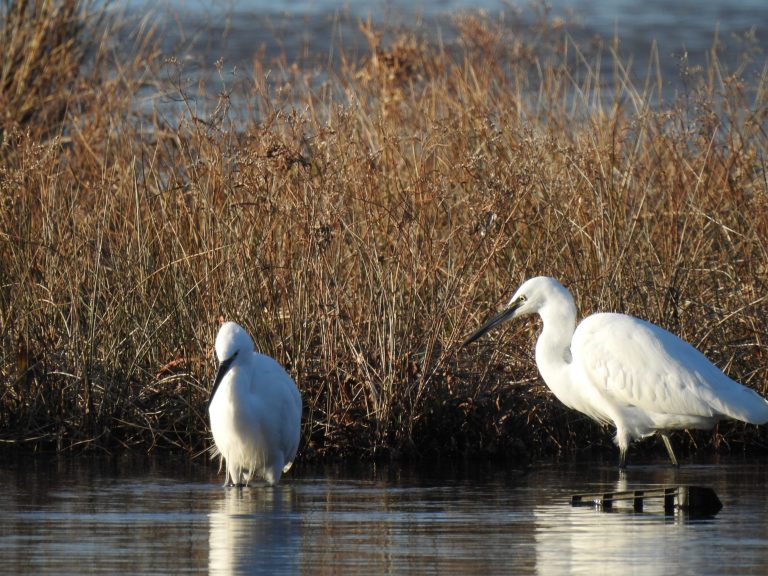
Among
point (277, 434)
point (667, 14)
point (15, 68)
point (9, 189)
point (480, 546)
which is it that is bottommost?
point (480, 546)

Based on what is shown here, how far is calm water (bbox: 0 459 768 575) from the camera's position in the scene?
16.5ft

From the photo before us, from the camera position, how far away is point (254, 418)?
695 centimetres

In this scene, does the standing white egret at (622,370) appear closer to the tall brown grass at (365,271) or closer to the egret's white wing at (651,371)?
the egret's white wing at (651,371)

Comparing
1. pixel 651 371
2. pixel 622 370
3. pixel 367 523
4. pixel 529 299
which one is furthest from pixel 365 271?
pixel 367 523

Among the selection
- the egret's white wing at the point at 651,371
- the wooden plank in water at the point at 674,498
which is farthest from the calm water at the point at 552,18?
the wooden plank in water at the point at 674,498

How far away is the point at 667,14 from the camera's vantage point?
2944 centimetres

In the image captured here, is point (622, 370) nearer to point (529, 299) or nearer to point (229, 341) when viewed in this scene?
point (529, 299)

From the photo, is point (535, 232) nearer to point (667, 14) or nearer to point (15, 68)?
point (15, 68)

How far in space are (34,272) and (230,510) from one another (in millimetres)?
2538

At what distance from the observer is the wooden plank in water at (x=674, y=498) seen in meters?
6.04

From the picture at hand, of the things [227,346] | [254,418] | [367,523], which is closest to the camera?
[367,523]

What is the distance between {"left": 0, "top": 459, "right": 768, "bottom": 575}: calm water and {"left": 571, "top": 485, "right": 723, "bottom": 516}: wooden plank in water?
0.07 metres

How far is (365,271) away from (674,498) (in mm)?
2315

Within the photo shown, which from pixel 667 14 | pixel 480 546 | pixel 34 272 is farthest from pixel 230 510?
pixel 667 14
